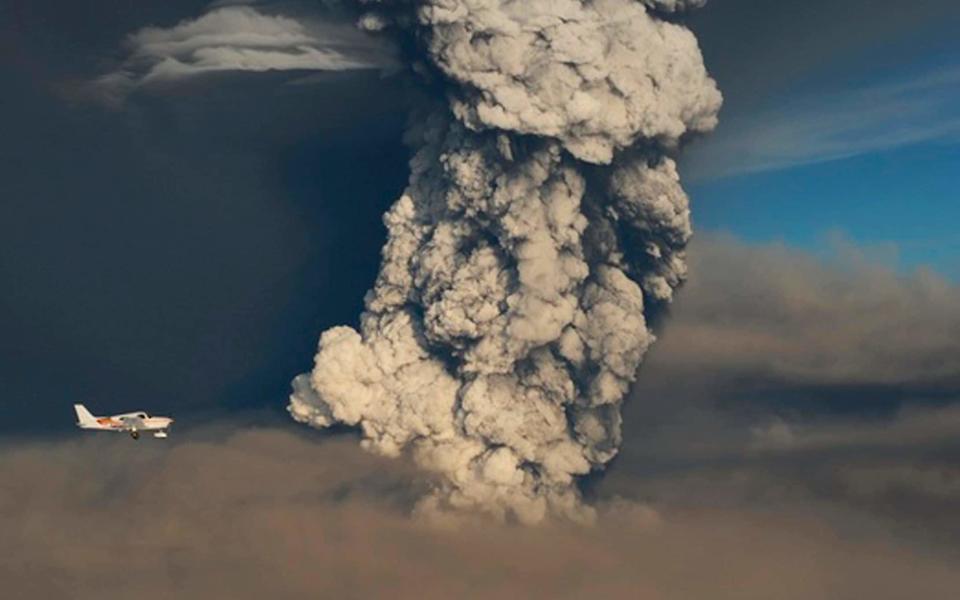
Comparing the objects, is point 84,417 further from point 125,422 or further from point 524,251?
point 524,251

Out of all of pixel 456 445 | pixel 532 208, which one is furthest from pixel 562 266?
pixel 456 445

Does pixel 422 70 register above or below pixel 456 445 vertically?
above

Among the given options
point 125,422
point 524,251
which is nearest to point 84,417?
point 125,422

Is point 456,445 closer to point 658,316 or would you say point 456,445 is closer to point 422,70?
point 658,316

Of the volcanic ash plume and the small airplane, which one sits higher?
the volcanic ash plume

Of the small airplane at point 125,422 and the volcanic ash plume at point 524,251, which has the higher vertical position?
the volcanic ash plume at point 524,251
